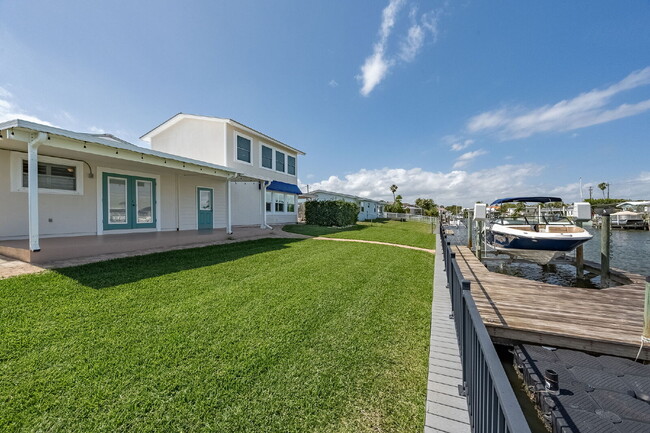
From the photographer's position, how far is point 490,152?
22172 mm

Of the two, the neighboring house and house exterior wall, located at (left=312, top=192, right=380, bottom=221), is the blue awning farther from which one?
house exterior wall, located at (left=312, top=192, right=380, bottom=221)

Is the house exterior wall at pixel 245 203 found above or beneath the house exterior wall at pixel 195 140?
beneath

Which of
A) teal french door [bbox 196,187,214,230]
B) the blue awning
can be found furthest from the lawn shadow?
the blue awning

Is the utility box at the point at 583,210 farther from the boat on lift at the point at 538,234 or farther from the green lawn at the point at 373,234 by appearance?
the green lawn at the point at 373,234

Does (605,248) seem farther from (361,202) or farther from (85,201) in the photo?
(361,202)

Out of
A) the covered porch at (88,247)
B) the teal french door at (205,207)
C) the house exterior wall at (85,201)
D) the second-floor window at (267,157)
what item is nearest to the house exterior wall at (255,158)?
the second-floor window at (267,157)

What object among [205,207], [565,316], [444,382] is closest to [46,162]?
[205,207]

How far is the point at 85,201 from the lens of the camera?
29.0 ft

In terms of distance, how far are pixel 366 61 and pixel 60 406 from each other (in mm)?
15749

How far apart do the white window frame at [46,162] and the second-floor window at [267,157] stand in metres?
9.01

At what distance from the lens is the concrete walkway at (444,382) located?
206 centimetres

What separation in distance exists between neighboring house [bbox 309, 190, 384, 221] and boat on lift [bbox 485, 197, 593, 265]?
18496mm

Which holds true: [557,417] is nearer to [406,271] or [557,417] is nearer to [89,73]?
[406,271]

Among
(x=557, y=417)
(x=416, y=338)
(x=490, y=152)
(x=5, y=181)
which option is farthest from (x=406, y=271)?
(x=490, y=152)
